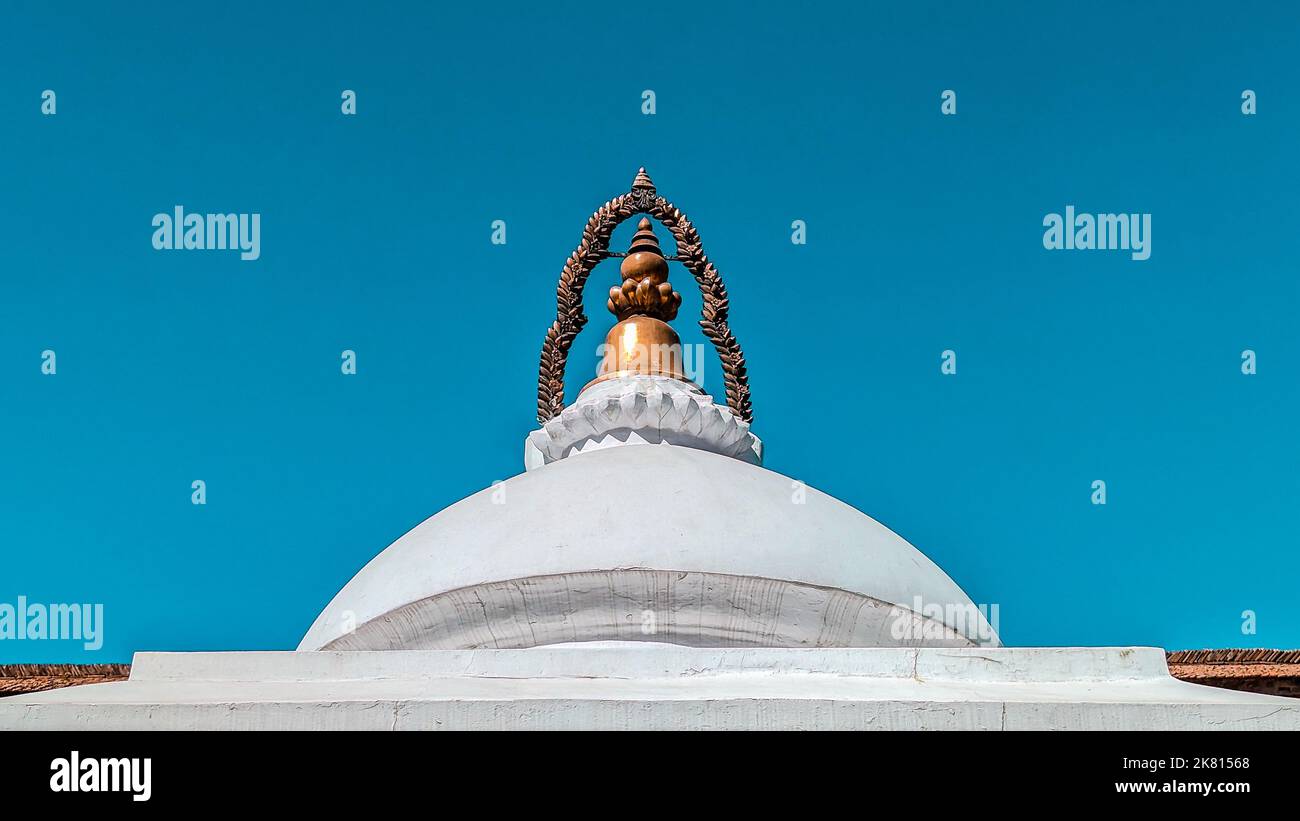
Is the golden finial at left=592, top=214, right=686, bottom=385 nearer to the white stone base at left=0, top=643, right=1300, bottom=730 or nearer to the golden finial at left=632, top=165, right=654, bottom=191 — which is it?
the golden finial at left=632, top=165, right=654, bottom=191

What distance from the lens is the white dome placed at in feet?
20.0

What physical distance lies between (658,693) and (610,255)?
648 cm

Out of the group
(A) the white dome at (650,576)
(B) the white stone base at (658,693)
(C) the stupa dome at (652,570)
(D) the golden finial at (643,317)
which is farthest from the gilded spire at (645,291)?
(B) the white stone base at (658,693)

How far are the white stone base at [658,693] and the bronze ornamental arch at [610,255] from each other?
4.61m

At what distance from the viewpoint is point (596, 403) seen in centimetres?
813

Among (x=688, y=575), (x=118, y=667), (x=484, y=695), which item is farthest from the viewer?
(x=118, y=667)

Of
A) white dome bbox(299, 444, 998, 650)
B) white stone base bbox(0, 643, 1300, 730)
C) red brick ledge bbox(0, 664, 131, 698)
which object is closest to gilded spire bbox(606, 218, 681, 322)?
white dome bbox(299, 444, 998, 650)

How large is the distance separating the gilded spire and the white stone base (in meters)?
5.21

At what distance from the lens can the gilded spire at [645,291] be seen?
9.51 meters

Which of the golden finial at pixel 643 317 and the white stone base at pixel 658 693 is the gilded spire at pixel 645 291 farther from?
the white stone base at pixel 658 693

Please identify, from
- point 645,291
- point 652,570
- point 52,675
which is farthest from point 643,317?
point 52,675

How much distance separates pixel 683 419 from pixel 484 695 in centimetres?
422
